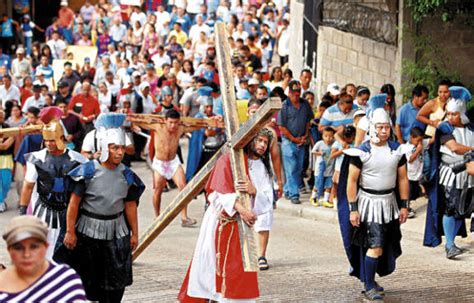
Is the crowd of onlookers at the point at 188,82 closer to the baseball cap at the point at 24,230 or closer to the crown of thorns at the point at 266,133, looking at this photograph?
the crown of thorns at the point at 266,133

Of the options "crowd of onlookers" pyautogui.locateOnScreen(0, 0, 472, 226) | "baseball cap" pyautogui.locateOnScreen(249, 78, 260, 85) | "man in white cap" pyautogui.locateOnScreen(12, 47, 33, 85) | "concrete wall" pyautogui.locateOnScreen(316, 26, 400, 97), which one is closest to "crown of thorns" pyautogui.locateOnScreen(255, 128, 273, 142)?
"crowd of onlookers" pyautogui.locateOnScreen(0, 0, 472, 226)

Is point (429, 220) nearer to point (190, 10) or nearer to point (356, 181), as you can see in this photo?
point (356, 181)

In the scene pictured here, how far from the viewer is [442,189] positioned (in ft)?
44.2

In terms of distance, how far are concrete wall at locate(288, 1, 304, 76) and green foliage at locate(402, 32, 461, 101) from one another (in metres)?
5.46

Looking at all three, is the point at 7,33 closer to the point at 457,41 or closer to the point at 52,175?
the point at 457,41

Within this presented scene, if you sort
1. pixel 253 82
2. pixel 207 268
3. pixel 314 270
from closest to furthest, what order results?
pixel 207 268 < pixel 314 270 < pixel 253 82

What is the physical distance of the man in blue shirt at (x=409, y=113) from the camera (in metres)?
16.5

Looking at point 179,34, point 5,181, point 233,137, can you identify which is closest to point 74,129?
point 5,181

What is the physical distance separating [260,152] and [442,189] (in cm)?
277

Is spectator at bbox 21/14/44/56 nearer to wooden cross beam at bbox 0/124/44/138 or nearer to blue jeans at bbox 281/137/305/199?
blue jeans at bbox 281/137/305/199

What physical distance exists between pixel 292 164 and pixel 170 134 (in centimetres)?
283

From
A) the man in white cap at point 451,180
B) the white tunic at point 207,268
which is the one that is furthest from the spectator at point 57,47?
the white tunic at point 207,268

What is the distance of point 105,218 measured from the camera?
33.8 ft

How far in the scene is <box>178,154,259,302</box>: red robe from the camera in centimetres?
1033
